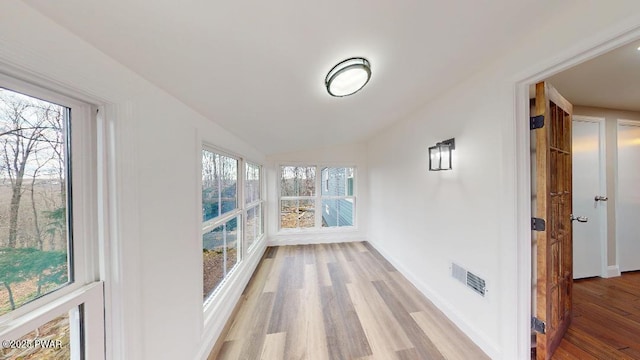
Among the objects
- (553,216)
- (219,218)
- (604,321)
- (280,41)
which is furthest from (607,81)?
(219,218)

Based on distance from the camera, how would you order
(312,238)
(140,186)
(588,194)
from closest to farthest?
(140,186), (588,194), (312,238)

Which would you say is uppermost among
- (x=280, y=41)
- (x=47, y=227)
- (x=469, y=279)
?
(x=280, y=41)

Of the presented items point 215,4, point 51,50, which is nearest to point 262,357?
point 51,50

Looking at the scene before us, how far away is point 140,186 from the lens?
3.43 feet

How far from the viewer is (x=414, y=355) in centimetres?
172

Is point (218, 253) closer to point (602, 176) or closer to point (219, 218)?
point (219, 218)

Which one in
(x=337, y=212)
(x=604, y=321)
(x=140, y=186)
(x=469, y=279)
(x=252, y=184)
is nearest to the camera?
(x=140, y=186)

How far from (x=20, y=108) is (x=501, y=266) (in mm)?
2647

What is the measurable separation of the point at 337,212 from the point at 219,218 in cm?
324


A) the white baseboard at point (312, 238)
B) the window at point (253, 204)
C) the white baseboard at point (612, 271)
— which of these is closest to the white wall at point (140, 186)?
the window at point (253, 204)

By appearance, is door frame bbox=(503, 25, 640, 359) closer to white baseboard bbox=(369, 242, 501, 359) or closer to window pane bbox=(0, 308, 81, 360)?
white baseboard bbox=(369, 242, 501, 359)

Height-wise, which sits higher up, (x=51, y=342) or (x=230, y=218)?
(x=230, y=218)

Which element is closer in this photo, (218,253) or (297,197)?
(218,253)

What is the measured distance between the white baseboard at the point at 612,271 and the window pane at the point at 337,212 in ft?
12.3
